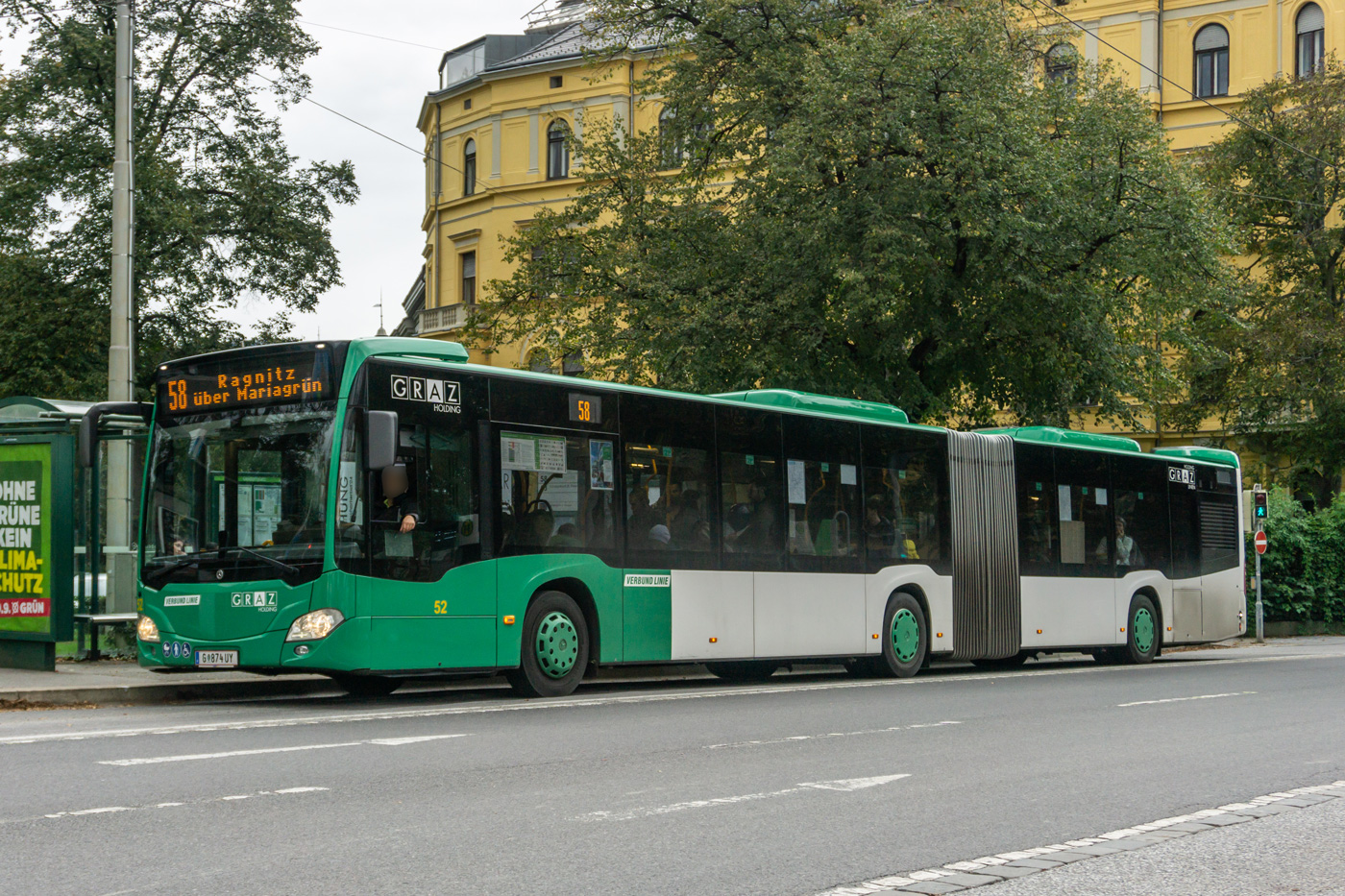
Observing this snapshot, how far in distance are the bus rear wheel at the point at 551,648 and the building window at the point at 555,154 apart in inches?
1660

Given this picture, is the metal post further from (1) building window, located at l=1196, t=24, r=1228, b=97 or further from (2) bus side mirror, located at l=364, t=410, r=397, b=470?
(2) bus side mirror, located at l=364, t=410, r=397, b=470

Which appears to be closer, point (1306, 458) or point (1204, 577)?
point (1204, 577)

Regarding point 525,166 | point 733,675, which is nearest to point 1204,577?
point 733,675

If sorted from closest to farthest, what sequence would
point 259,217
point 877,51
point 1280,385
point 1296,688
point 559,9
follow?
point 1296,688 → point 877,51 → point 259,217 → point 1280,385 → point 559,9

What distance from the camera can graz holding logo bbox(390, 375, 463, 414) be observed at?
1267cm

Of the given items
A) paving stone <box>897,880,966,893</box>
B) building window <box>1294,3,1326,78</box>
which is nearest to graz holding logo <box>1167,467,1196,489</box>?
paving stone <box>897,880,966,893</box>

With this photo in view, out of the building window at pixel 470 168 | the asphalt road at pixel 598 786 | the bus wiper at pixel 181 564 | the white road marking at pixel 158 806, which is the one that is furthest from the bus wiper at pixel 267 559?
the building window at pixel 470 168

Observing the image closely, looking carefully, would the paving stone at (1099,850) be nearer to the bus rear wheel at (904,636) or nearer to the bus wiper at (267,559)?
the bus wiper at (267,559)

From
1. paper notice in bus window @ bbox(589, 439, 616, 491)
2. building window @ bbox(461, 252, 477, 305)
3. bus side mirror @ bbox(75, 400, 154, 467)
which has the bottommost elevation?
paper notice in bus window @ bbox(589, 439, 616, 491)

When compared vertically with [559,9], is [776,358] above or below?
below

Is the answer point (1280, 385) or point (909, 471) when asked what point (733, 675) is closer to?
point (909, 471)

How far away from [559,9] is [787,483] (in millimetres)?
46179

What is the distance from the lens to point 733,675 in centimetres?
1872

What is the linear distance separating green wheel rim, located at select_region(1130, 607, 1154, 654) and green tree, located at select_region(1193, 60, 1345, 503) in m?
17.7
